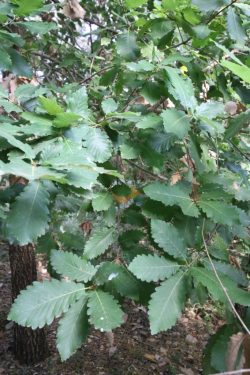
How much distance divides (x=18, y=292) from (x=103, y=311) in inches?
99.8

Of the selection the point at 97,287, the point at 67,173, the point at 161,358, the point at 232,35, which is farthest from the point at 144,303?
the point at 161,358

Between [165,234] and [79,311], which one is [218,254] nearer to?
[165,234]

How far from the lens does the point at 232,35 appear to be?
1304 mm

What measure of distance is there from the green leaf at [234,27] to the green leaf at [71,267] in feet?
3.08

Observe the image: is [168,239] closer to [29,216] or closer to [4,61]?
[29,216]

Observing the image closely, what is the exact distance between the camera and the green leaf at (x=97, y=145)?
3.42 feet

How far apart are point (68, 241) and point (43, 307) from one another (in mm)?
576

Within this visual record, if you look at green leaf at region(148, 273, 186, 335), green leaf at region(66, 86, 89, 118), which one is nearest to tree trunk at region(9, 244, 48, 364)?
green leaf at region(66, 86, 89, 118)

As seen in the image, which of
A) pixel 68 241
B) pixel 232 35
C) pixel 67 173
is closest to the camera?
pixel 67 173

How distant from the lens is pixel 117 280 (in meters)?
0.99

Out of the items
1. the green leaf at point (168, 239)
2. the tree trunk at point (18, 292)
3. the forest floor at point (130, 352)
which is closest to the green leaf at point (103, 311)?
the green leaf at point (168, 239)

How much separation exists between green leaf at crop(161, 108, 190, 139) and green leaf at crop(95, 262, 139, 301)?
0.41 metres

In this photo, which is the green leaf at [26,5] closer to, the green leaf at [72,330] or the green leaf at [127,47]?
the green leaf at [127,47]

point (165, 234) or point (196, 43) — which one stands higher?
point (196, 43)
